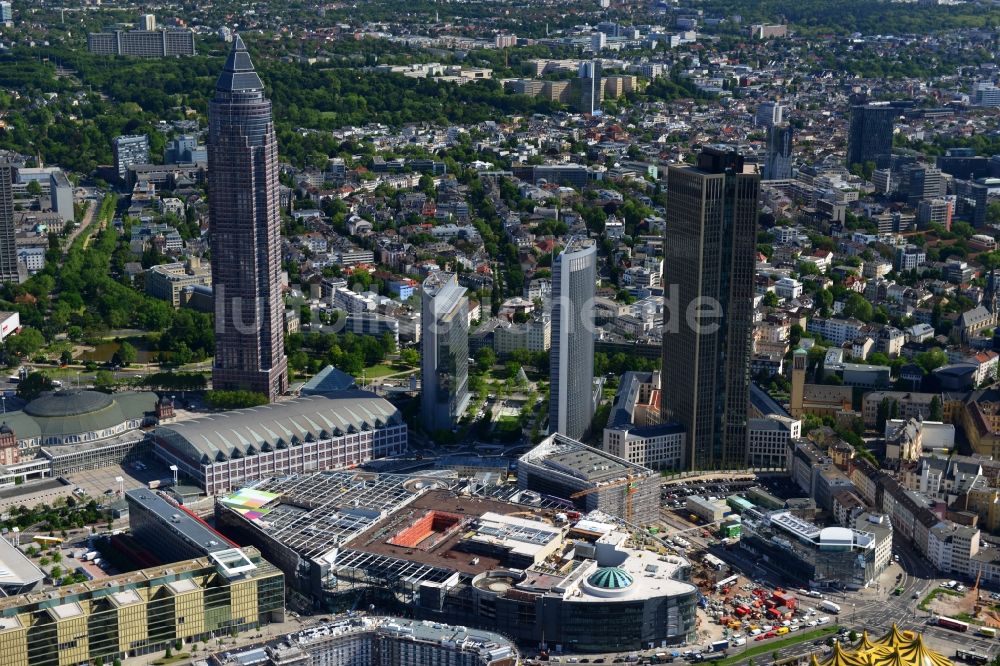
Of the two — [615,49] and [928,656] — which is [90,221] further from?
[615,49]

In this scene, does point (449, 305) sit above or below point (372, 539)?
above

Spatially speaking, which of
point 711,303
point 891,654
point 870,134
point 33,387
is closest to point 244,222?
point 33,387

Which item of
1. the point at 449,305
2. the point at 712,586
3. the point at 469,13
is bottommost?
the point at 712,586

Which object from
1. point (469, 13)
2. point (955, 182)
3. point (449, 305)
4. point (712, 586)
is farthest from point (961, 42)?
point (712, 586)

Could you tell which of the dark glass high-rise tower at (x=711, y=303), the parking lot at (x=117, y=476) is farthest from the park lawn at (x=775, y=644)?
the parking lot at (x=117, y=476)

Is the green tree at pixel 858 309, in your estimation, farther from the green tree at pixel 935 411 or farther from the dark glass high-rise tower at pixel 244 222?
the dark glass high-rise tower at pixel 244 222

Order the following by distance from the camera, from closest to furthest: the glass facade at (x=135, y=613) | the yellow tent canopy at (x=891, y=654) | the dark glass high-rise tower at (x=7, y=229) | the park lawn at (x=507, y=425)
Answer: the yellow tent canopy at (x=891, y=654), the glass facade at (x=135, y=613), the park lawn at (x=507, y=425), the dark glass high-rise tower at (x=7, y=229)

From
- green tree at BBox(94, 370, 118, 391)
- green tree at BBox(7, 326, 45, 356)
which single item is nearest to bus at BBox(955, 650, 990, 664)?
green tree at BBox(94, 370, 118, 391)
